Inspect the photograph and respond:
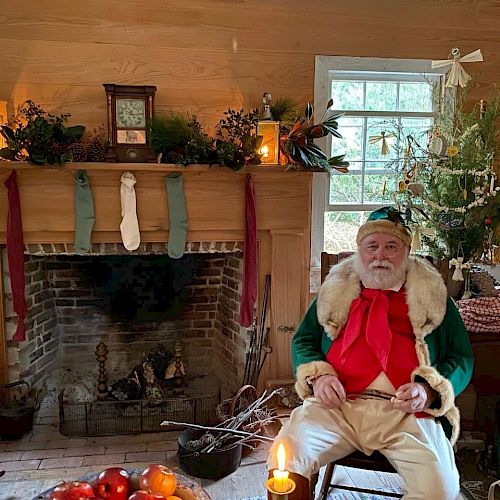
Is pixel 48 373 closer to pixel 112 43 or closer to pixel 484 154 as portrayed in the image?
pixel 112 43

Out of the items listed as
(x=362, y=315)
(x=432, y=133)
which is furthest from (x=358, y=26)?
(x=362, y=315)

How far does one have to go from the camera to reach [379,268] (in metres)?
2.00

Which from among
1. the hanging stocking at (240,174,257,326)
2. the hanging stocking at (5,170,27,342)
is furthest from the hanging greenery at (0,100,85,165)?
the hanging stocking at (240,174,257,326)

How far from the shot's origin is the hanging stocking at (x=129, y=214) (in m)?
2.67

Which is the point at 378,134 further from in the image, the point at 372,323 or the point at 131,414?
the point at 131,414

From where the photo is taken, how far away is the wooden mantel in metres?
2.64

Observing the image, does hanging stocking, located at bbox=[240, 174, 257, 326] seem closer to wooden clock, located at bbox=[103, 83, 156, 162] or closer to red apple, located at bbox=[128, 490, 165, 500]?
wooden clock, located at bbox=[103, 83, 156, 162]

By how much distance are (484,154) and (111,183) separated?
1878 millimetres

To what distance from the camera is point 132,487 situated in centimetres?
157

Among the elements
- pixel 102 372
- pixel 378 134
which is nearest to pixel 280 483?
pixel 102 372

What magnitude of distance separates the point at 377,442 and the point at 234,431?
722mm

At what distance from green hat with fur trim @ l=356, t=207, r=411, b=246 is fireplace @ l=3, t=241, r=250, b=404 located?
106cm

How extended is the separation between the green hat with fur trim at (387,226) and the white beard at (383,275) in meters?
0.10

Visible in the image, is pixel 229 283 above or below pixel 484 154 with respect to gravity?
below
